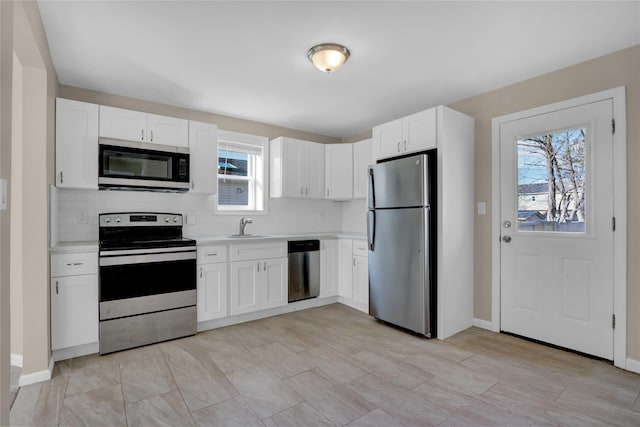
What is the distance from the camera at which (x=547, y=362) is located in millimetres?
2564

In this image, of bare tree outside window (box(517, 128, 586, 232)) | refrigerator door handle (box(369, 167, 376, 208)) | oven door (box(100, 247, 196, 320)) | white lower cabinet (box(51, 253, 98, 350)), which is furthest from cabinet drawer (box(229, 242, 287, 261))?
bare tree outside window (box(517, 128, 586, 232))

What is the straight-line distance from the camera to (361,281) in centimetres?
393

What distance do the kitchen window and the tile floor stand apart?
1.77 meters

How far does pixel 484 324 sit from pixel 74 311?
376 centimetres

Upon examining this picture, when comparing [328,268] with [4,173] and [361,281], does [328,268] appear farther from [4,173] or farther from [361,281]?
[4,173]

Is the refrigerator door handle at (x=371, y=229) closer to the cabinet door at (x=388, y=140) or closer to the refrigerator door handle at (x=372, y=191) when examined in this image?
the refrigerator door handle at (x=372, y=191)

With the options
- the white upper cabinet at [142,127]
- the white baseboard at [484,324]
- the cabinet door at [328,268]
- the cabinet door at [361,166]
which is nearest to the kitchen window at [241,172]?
the white upper cabinet at [142,127]

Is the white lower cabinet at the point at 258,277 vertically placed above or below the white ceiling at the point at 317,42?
below

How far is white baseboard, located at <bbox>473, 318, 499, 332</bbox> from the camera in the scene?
3.25 metres

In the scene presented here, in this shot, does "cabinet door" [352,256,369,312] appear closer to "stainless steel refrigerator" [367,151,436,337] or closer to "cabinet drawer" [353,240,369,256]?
"cabinet drawer" [353,240,369,256]

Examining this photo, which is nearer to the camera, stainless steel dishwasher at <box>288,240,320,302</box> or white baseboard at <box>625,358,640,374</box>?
white baseboard at <box>625,358,640,374</box>

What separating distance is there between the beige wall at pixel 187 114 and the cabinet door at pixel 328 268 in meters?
1.66

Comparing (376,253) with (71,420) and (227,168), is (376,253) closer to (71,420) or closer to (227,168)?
(227,168)

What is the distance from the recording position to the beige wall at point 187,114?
3.19 meters
